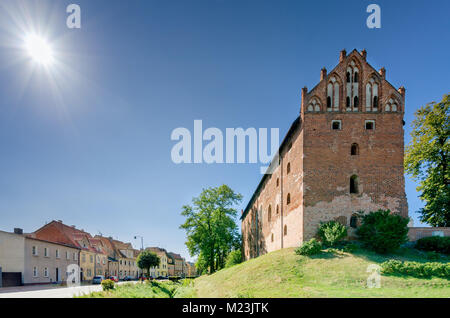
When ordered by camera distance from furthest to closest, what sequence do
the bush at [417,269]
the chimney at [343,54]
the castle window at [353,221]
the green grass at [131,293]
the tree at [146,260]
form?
1. the tree at [146,260]
2. the chimney at [343,54]
3. the castle window at [353,221]
4. the bush at [417,269]
5. the green grass at [131,293]

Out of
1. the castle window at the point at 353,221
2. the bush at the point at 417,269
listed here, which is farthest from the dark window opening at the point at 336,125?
the bush at the point at 417,269

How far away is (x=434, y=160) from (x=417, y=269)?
16.5 meters

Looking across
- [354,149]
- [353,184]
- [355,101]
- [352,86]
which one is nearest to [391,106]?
[355,101]

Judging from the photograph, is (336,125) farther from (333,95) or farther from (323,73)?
(323,73)

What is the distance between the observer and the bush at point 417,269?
14.2 metres

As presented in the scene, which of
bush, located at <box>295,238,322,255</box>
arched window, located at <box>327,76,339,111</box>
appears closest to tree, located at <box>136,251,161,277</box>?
bush, located at <box>295,238,322,255</box>

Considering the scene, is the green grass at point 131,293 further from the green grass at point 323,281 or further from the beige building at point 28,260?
the beige building at point 28,260

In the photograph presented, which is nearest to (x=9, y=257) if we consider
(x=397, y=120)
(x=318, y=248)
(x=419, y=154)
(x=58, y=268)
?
(x=58, y=268)

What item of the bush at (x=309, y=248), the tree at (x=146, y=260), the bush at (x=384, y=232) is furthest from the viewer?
the tree at (x=146, y=260)

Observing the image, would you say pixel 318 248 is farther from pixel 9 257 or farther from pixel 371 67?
pixel 9 257

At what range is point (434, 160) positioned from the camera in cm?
2695

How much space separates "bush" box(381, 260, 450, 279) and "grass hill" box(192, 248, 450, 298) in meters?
0.46

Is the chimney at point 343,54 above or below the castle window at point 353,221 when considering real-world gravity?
above

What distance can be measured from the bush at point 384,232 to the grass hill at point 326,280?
2.00 ft
